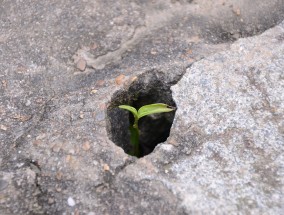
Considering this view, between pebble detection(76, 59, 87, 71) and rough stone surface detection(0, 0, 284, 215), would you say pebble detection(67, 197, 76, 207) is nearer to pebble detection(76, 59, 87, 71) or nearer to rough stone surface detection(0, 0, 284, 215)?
rough stone surface detection(0, 0, 284, 215)

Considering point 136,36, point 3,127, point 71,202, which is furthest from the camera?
point 136,36

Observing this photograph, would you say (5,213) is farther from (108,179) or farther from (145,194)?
(145,194)

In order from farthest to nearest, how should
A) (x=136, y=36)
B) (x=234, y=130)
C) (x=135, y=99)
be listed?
(x=136, y=36), (x=135, y=99), (x=234, y=130)

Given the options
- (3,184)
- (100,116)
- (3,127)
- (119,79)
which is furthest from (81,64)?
(3,184)

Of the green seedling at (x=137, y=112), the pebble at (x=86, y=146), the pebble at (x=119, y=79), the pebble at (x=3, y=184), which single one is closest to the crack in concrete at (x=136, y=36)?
the pebble at (x=119, y=79)

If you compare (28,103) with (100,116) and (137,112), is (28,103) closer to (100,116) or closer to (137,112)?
(100,116)

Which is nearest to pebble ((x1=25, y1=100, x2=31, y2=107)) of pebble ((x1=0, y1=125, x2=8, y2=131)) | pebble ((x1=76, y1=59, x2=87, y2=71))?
pebble ((x1=0, y1=125, x2=8, y2=131))
